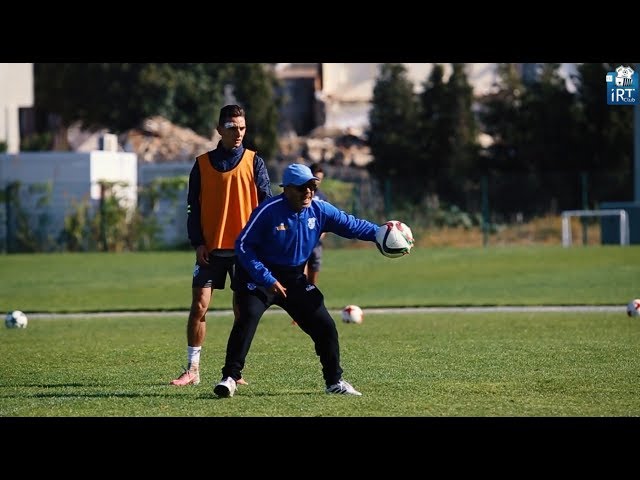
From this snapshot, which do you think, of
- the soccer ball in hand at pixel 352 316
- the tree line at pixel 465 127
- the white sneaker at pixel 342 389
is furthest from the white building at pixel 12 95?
the white sneaker at pixel 342 389

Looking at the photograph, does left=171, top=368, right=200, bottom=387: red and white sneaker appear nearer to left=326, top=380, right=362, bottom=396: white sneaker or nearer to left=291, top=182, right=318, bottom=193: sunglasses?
left=326, top=380, right=362, bottom=396: white sneaker

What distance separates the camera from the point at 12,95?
196ft

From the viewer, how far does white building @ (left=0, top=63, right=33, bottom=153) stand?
Answer: 58844 mm

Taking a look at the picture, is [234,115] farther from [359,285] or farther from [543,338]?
[359,285]

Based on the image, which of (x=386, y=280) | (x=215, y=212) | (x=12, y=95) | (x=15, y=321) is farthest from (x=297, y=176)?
(x=12, y=95)

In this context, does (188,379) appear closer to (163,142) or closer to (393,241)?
(393,241)

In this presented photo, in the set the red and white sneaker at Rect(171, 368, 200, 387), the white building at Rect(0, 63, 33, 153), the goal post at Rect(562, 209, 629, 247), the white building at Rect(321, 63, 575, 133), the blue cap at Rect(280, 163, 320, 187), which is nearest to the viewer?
the blue cap at Rect(280, 163, 320, 187)

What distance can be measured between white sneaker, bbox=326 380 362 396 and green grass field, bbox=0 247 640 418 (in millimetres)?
142

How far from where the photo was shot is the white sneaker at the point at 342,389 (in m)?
10.7

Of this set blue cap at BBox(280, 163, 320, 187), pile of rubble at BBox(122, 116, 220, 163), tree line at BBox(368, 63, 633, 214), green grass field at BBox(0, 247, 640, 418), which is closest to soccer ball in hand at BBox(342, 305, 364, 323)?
green grass field at BBox(0, 247, 640, 418)

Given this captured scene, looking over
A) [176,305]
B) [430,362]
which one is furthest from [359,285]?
[430,362]

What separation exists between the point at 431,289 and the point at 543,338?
33.0 ft

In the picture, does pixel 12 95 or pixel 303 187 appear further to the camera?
pixel 12 95

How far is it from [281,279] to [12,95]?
2022 inches
